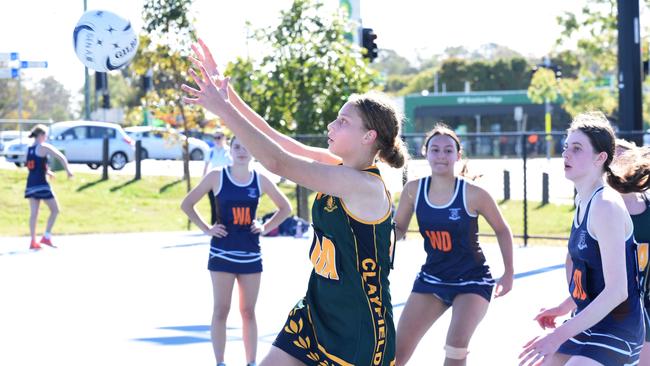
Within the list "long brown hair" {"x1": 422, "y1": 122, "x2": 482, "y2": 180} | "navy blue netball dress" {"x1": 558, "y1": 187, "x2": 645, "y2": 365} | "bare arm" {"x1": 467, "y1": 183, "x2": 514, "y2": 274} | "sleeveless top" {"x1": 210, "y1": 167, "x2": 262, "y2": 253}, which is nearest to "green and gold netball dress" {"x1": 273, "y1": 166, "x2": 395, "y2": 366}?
"navy blue netball dress" {"x1": 558, "y1": 187, "x2": 645, "y2": 365}

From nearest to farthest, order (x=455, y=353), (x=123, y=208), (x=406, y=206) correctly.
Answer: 1. (x=455, y=353)
2. (x=406, y=206)
3. (x=123, y=208)

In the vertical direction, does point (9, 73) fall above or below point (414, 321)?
above

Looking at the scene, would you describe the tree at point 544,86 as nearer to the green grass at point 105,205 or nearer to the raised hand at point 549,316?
the green grass at point 105,205

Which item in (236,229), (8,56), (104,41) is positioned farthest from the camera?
(8,56)

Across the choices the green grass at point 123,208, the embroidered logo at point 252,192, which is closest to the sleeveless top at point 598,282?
the embroidered logo at point 252,192

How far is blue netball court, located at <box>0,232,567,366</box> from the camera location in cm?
943

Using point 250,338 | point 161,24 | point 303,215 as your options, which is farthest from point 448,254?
point 161,24

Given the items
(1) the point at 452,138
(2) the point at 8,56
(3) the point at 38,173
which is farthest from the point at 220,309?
(2) the point at 8,56

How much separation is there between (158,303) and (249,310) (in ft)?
13.8

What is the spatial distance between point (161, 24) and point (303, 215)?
20.0 feet

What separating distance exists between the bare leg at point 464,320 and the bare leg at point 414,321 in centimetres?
13

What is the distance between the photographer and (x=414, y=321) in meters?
6.91

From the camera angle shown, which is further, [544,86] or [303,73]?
[544,86]

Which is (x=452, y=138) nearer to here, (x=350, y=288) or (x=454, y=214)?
(x=454, y=214)
